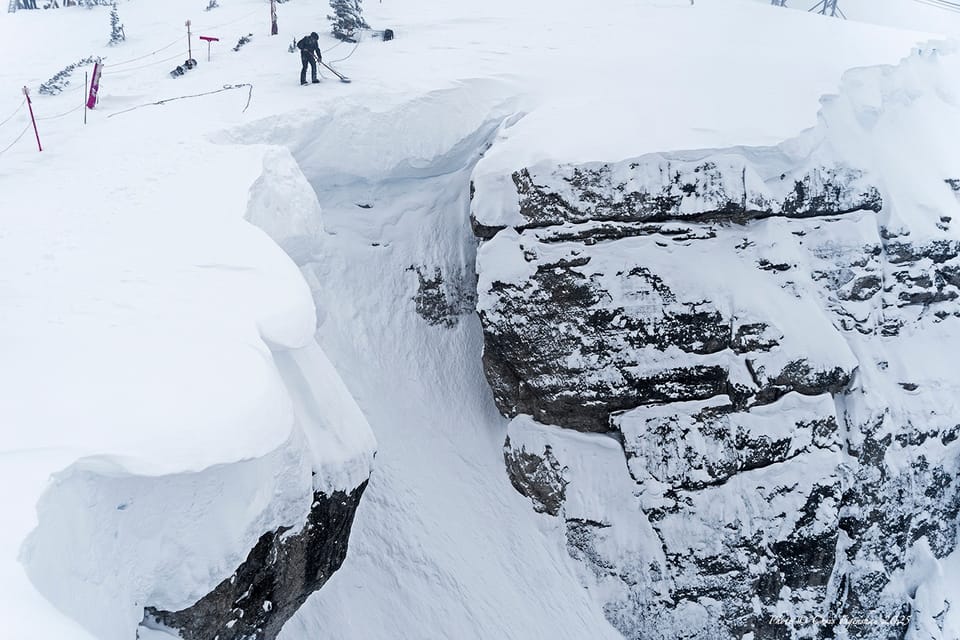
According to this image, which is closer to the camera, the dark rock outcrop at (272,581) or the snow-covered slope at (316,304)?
the snow-covered slope at (316,304)

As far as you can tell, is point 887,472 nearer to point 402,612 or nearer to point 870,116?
point 870,116

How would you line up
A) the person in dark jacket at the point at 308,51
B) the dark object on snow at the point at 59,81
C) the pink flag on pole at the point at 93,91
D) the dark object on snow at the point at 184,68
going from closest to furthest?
the pink flag on pole at the point at 93,91 → the person in dark jacket at the point at 308,51 → the dark object on snow at the point at 59,81 → the dark object on snow at the point at 184,68

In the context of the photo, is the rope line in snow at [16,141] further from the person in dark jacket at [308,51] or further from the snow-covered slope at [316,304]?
the person in dark jacket at [308,51]

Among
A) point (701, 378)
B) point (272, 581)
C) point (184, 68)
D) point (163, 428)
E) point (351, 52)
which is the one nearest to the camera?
point (163, 428)

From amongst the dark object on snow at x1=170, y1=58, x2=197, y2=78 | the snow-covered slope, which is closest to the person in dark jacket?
the snow-covered slope

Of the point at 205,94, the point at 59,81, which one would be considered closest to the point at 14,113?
the point at 59,81

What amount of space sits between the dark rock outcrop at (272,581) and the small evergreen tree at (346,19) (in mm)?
15232

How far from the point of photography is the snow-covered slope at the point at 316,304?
5.13 meters

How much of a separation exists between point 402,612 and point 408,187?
30.5 feet

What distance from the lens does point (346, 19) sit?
18.5 meters

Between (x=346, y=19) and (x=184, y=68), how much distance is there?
474 cm

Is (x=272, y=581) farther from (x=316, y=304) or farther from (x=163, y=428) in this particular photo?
(x=316, y=304)

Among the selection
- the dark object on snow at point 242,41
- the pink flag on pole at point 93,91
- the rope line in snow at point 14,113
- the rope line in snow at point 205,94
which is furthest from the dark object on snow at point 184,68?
the rope line in snow at point 14,113

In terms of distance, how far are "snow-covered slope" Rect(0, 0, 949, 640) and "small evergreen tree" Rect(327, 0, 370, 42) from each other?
0.51 meters
